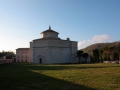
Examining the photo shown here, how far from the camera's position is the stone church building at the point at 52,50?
43.9 meters

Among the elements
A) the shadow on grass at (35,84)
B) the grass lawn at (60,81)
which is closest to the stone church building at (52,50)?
the grass lawn at (60,81)

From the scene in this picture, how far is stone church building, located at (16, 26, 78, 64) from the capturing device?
144 feet

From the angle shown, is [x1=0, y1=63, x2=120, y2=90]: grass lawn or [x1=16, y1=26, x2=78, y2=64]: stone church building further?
[x1=16, y1=26, x2=78, y2=64]: stone church building

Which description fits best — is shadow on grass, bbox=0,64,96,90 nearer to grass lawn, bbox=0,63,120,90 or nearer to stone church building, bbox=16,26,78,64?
grass lawn, bbox=0,63,120,90

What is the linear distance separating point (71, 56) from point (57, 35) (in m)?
7.74

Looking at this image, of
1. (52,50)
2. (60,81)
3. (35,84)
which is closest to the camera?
(35,84)

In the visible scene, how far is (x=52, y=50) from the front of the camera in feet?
145

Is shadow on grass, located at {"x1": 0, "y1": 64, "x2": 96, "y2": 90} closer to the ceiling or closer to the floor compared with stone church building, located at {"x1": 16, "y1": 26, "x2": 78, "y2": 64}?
closer to the floor

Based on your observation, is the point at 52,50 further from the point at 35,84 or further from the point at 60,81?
the point at 35,84

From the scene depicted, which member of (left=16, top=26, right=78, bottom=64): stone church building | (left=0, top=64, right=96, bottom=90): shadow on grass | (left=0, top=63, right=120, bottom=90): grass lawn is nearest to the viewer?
(left=0, top=64, right=96, bottom=90): shadow on grass

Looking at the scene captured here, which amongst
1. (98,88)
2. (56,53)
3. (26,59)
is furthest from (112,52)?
(98,88)

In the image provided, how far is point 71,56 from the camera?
4803 cm

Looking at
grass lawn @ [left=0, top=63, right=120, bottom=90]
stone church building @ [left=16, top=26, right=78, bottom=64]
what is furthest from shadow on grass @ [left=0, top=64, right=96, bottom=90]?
stone church building @ [left=16, top=26, right=78, bottom=64]

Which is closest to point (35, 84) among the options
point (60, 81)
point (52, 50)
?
point (60, 81)
